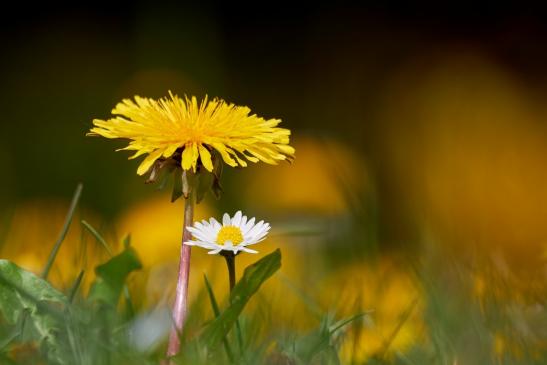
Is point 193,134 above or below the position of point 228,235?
above

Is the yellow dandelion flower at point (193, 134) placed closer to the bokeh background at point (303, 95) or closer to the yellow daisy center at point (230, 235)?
the yellow daisy center at point (230, 235)

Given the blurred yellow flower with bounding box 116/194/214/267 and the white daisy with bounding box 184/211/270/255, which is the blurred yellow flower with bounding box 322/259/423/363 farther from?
the blurred yellow flower with bounding box 116/194/214/267

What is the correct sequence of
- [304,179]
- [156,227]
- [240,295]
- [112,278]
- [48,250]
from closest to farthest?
[240,295]
[112,278]
[48,250]
[156,227]
[304,179]

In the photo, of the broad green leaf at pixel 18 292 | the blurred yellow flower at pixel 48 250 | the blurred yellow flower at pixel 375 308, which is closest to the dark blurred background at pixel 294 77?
the blurred yellow flower at pixel 48 250

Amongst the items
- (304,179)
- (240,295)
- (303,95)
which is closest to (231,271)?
(240,295)

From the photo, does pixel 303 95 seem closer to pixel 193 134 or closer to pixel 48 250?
pixel 48 250

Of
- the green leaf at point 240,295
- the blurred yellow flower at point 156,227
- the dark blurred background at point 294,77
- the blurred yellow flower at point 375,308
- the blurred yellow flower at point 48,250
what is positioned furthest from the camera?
the dark blurred background at point 294,77

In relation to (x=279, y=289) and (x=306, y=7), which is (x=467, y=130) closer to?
(x=306, y=7)
